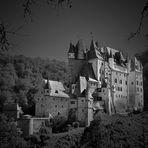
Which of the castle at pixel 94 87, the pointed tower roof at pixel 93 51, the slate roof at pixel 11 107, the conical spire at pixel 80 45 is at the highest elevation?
the conical spire at pixel 80 45

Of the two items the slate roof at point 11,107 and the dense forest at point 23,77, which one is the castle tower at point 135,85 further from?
the slate roof at point 11,107

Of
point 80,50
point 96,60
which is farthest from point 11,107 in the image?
point 80,50

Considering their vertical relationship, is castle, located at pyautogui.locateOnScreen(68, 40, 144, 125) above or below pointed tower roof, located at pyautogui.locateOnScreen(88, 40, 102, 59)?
below

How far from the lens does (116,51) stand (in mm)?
54781

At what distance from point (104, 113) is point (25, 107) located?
13586 millimetres

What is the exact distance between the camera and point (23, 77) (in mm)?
53062

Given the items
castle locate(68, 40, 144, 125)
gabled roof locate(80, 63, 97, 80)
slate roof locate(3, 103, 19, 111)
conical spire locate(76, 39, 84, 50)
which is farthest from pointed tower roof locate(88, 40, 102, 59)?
slate roof locate(3, 103, 19, 111)

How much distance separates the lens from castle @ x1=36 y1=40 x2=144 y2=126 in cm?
3909

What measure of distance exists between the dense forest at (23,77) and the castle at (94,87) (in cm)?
356

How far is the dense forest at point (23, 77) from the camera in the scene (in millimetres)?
43300

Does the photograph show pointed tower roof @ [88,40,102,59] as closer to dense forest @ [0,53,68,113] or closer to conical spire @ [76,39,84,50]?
conical spire @ [76,39,84,50]

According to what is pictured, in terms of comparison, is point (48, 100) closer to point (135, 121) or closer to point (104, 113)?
point (104, 113)

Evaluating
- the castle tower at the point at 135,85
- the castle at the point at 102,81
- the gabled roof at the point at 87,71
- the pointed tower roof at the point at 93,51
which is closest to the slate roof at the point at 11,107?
the castle at the point at 102,81

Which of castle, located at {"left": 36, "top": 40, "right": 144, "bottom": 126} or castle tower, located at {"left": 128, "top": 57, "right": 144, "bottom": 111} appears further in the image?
castle tower, located at {"left": 128, "top": 57, "right": 144, "bottom": 111}
